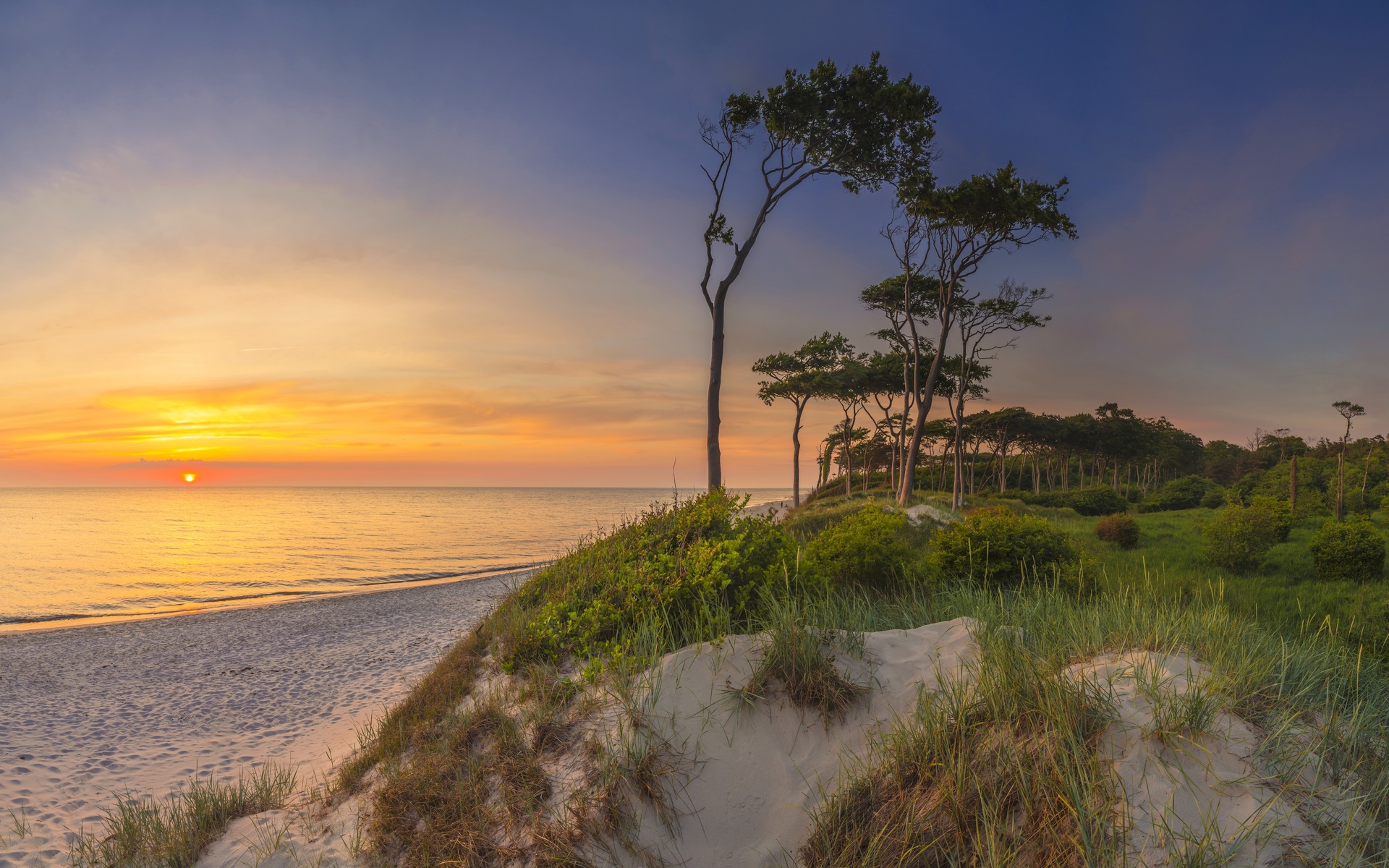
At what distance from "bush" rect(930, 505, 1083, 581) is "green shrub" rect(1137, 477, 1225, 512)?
40502 mm

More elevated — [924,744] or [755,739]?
[924,744]

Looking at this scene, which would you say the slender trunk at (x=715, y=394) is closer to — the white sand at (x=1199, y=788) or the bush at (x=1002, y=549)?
the bush at (x=1002, y=549)

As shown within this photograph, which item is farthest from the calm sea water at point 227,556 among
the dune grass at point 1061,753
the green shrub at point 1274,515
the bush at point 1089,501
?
the bush at point 1089,501

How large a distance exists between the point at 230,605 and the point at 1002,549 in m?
24.6

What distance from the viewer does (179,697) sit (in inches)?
438

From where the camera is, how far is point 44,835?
604 centimetres

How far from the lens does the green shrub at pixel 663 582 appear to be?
575cm

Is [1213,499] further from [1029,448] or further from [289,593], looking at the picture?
[289,593]

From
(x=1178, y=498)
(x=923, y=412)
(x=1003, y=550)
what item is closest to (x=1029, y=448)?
(x=1178, y=498)

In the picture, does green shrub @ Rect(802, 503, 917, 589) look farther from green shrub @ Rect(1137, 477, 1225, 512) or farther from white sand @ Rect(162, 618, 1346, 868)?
green shrub @ Rect(1137, 477, 1225, 512)

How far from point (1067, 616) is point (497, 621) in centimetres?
723

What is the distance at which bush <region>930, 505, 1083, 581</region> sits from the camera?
876 centimetres

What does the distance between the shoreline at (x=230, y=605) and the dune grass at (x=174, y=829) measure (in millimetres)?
8269

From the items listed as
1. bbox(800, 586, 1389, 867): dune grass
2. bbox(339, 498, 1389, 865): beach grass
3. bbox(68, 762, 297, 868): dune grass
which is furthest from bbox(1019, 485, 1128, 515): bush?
bbox(68, 762, 297, 868): dune grass
